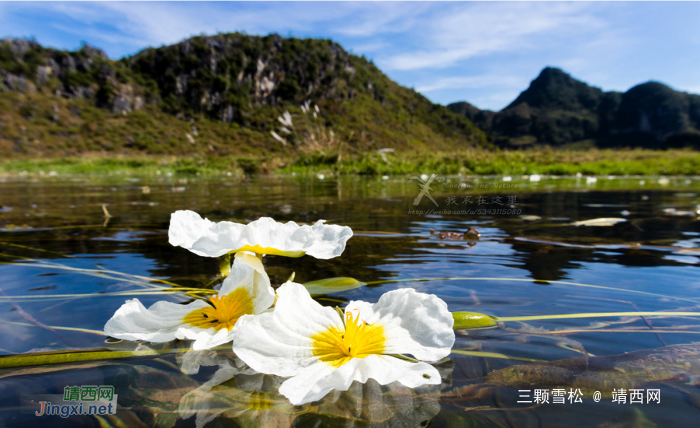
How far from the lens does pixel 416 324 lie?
763 millimetres

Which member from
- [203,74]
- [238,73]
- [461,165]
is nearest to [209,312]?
[461,165]

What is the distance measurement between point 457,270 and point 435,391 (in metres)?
1.11

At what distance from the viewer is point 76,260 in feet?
6.35

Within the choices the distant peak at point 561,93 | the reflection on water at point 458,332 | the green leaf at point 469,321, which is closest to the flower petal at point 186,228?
the reflection on water at point 458,332

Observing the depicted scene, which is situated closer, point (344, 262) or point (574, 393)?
point (574, 393)

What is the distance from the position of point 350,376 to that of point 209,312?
418 millimetres

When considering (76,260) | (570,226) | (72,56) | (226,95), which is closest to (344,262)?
(76,260)

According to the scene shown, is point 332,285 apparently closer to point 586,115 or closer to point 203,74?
point 203,74

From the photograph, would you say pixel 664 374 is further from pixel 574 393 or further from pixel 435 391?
pixel 435 391

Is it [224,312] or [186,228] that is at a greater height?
[186,228]

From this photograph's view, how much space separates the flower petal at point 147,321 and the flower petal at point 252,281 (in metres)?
0.11

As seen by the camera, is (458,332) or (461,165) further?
(461,165)

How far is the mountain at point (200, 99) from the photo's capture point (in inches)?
2044

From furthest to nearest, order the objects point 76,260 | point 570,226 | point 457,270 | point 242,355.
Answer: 1. point 570,226
2. point 76,260
3. point 457,270
4. point 242,355
